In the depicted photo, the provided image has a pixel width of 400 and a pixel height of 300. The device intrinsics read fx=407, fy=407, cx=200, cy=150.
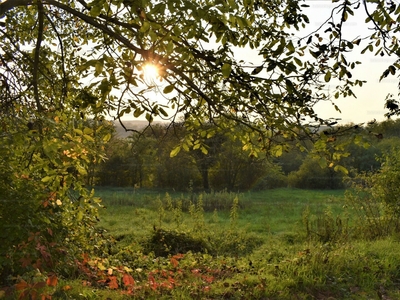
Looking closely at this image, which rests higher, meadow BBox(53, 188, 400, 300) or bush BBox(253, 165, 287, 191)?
bush BBox(253, 165, 287, 191)

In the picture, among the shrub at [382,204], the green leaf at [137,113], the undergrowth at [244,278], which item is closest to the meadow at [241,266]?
the undergrowth at [244,278]

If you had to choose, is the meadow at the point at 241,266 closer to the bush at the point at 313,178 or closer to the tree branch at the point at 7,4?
the tree branch at the point at 7,4

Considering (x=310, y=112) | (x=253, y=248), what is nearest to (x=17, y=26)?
(x=310, y=112)

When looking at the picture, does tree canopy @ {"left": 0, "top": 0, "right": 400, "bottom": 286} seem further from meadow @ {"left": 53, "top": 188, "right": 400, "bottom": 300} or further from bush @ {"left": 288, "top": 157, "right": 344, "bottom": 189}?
bush @ {"left": 288, "top": 157, "right": 344, "bottom": 189}

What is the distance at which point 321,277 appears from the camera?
4691 mm

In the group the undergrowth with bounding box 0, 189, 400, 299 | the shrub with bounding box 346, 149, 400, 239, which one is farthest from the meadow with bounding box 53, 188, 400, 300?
the shrub with bounding box 346, 149, 400, 239

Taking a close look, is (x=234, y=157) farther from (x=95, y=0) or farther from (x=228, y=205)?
A: (x=95, y=0)

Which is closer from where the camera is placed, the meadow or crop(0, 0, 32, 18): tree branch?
crop(0, 0, 32, 18): tree branch

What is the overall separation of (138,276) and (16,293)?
215 centimetres

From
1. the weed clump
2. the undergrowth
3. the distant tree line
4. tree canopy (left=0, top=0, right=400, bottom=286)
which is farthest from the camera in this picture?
the distant tree line

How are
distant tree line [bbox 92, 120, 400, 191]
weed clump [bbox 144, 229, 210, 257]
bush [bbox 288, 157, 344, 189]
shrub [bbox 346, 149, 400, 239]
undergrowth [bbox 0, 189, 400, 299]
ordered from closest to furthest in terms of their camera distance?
1. undergrowth [bbox 0, 189, 400, 299]
2. shrub [bbox 346, 149, 400, 239]
3. weed clump [bbox 144, 229, 210, 257]
4. distant tree line [bbox 92, 120, 400, 191]
5. bush [bbox 288, 157, 344, 189]

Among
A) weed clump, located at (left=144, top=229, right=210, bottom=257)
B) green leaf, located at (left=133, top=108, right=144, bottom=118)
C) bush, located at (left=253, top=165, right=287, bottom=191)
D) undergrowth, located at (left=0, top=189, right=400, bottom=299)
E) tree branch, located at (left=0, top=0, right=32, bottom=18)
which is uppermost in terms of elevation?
tree branch, located at (left=0, top=0, right=32, bottom=18)

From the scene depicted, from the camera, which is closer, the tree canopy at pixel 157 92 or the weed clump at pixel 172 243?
the tree canopy at pixel 157 92

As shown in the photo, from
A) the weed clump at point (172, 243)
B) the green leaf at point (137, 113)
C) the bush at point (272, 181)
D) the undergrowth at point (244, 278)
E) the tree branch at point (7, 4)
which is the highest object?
the tree branch at point (7, 4)
